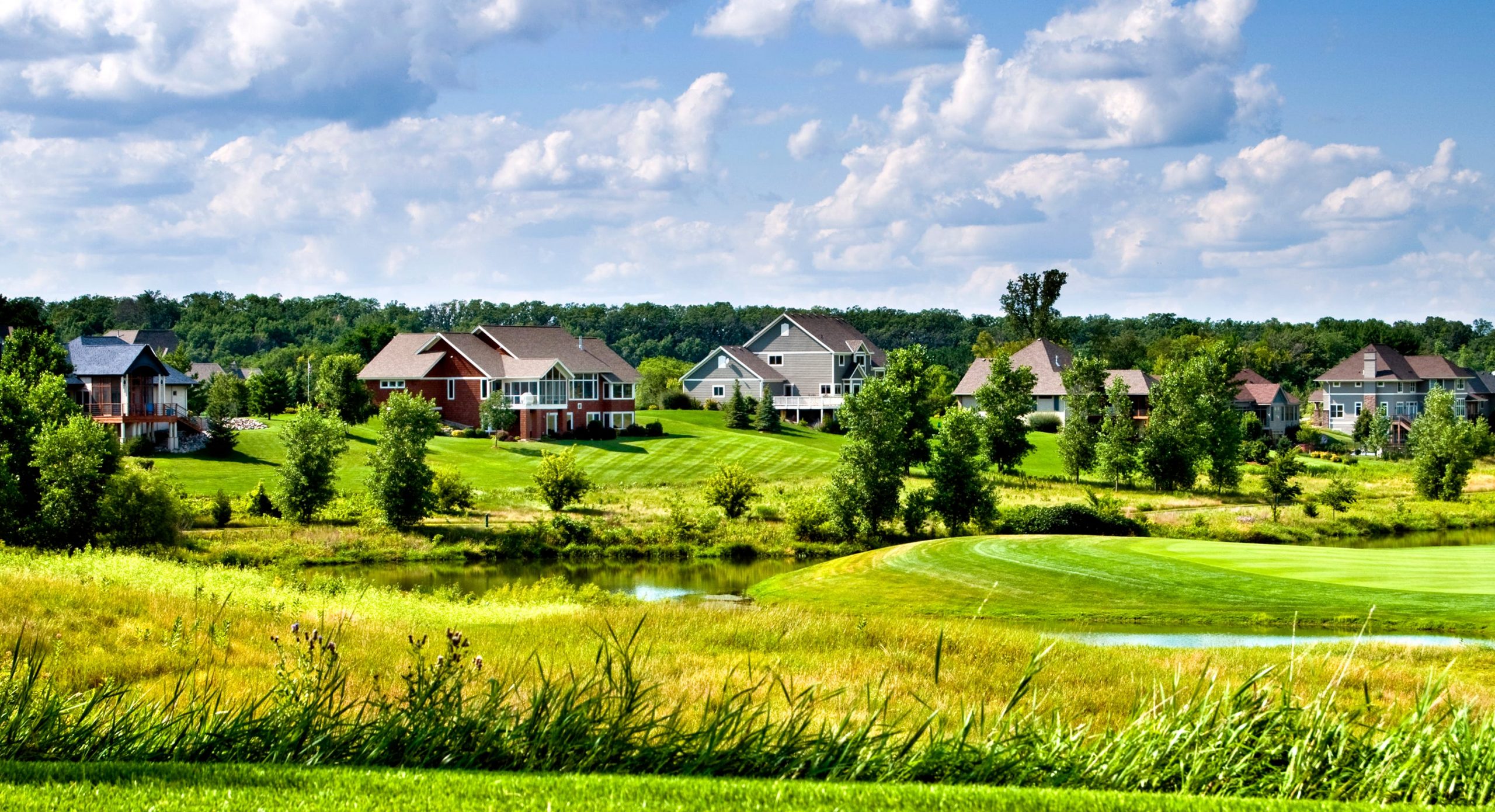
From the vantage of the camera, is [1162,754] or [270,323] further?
[270,323]

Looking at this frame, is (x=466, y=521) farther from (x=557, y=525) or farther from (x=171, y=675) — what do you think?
(x=171, y=675)

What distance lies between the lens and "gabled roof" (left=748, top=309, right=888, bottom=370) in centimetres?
9406

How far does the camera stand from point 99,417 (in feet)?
189

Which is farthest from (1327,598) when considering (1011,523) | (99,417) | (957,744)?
(99,417)

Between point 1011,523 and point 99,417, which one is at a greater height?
point 99,417

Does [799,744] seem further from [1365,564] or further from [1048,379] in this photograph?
[1048,379]

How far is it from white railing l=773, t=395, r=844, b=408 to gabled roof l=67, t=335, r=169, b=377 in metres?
42.4

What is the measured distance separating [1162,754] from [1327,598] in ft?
70.6

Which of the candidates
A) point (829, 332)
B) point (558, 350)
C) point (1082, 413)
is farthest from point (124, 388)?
point (829, 332)

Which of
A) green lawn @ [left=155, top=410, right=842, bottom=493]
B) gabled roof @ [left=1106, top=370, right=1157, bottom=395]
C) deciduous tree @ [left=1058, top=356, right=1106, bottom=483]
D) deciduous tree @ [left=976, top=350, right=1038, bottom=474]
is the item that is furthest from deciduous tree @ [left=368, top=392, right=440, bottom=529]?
gabled roof @ [left=1106, top=370, right=1157, bottom=395]

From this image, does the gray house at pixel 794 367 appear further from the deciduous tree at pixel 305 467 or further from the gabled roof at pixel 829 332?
the deciduous tree at pixel 305 467

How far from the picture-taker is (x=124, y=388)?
58.0 metres

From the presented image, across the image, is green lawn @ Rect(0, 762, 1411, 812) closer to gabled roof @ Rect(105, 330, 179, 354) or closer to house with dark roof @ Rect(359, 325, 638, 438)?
house with dark roof @ Rect(359, 325, 638, 438)

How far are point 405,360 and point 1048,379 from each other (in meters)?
42.8
